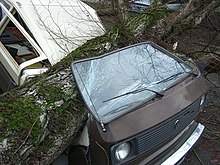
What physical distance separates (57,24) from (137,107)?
2.64 m

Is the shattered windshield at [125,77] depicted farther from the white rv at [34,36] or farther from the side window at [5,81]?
the side window at [5,81]

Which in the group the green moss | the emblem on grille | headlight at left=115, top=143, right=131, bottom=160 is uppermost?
the green moss

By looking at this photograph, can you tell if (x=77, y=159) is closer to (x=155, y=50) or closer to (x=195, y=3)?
(x=155, y=50)

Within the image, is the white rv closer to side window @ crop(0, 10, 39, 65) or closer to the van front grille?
side window @ crop(0, 10, 39, 65)

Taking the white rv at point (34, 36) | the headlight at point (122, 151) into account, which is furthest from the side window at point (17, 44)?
the headlight at point (122, 151)

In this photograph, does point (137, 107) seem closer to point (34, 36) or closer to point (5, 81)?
point (34, 36)

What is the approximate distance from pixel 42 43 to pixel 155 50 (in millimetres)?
1657

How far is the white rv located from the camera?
183 inches

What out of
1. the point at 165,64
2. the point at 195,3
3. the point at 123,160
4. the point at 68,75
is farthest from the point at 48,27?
the point at 123,160

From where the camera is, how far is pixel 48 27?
16.5 ft

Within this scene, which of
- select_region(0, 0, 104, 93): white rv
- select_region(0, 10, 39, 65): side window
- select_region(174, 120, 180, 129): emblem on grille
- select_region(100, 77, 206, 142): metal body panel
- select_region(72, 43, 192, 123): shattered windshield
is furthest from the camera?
select_region(0, 10, 39, 65): side window

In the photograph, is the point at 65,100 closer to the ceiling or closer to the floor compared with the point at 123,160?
closer to the ceiling

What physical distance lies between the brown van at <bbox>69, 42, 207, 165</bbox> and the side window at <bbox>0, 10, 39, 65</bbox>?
5.45 feet

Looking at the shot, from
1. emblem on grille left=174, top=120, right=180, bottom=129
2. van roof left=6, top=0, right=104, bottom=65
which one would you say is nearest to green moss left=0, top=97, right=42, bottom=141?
emblem on grille left=174, top=120, right=180, bottom=129
